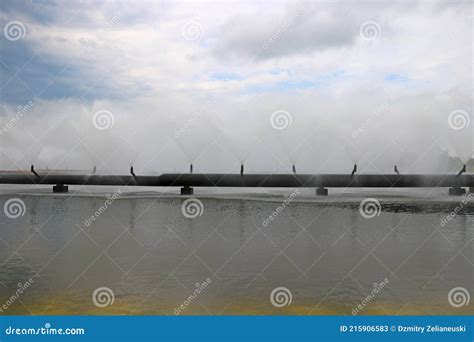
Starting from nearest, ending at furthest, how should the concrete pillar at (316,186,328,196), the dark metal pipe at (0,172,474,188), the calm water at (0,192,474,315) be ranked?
the calm water at (0,192,474,315) < the dark metal pipe at (0,172,474,188) < the concrete pillar at (316,186,328,196)

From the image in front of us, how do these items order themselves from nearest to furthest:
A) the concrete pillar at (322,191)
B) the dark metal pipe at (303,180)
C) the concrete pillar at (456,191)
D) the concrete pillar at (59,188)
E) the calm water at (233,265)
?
the calm water at (233,265) → the dark metal pipe at (303,180) → the concrete pillar at (322,191) → the concrete pillar at (456,191) → the concrete pillar at (59,188)

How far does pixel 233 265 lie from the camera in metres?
7.97

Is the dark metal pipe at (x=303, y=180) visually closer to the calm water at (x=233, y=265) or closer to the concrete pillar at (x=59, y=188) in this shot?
the concrete pillar at (x=59, y=188)

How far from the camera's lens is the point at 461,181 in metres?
28.8

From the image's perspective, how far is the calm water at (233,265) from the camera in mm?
5922

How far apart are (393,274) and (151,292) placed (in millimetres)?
4288

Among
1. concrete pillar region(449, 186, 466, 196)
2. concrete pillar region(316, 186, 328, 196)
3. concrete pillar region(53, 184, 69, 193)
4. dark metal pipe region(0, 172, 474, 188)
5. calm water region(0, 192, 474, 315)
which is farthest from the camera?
concrete pillar region(53, 184, 69, 193)

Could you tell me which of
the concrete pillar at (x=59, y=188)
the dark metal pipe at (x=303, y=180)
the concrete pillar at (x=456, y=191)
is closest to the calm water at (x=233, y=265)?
the dark metal pipe at (x=303, y=180)

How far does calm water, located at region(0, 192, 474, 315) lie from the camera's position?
5922mm

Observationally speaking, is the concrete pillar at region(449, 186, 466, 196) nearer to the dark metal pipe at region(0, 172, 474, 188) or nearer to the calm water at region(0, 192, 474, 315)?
the dark metal pipe at region(0, 172, 474, 188)

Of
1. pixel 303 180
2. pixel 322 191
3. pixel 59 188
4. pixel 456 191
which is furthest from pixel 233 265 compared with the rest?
pixel 59 188

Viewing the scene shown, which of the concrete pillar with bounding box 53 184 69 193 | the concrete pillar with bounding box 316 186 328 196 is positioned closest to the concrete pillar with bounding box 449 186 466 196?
the concrete pillar with bounding box 316 186 328 196

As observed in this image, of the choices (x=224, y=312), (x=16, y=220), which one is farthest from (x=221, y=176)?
(x=224, y=312)

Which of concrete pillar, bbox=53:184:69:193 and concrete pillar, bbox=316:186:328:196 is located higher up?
concrete pillar, bbox=53:184:69:193
